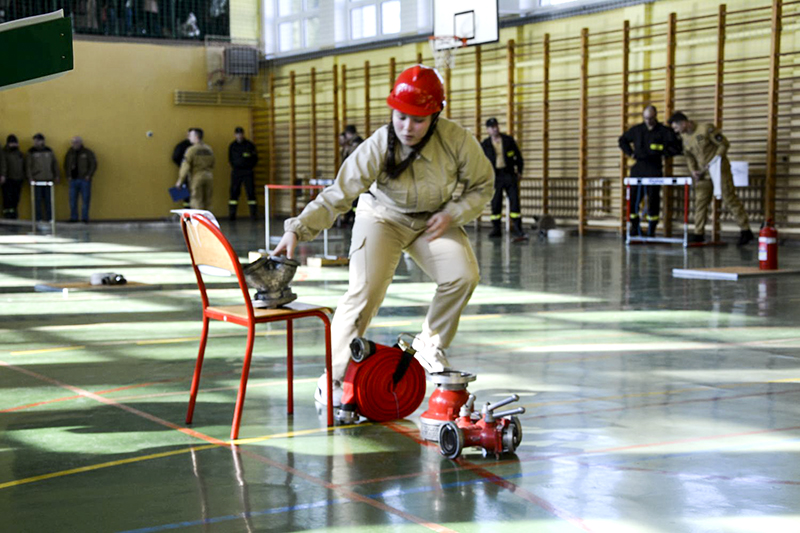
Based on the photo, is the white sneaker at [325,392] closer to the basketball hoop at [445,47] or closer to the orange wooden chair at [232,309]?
the orange wooden chair at [232,309]

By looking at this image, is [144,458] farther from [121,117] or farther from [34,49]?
[121,117]

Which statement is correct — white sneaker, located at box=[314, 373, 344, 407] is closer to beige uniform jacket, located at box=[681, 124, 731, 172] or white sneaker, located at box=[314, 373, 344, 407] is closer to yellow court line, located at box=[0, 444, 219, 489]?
yellow court line, located at box=[0, 444, 219, 489]

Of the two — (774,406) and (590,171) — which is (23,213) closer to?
(590,171)

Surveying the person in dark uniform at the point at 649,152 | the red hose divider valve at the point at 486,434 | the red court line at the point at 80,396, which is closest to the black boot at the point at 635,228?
the person in dark uniform at the point at 649,152

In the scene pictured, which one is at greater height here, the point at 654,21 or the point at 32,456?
the point at 654,21

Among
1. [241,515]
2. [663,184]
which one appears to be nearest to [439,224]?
[241,515]

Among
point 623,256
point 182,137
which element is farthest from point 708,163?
point 182,137

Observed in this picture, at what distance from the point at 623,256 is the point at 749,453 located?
8.63 m

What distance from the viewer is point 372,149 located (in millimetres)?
4074

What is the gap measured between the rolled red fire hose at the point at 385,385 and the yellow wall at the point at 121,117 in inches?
720

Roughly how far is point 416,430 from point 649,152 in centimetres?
1073

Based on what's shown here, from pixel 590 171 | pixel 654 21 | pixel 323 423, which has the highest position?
pixel 654 21

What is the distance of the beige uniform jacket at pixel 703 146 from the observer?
43.5 ft

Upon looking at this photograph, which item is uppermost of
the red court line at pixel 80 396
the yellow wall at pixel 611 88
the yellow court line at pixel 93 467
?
the yellow wall at pixel 611 88
